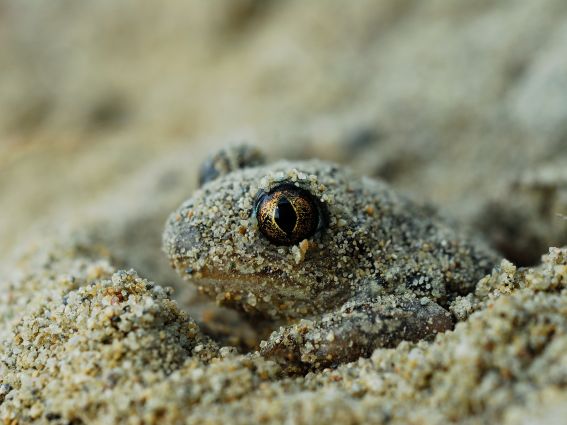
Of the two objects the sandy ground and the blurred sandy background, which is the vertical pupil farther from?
the blurred sandy background

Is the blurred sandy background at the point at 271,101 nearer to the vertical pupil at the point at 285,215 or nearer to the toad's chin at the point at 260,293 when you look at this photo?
the toad's chin at the point at 260,293

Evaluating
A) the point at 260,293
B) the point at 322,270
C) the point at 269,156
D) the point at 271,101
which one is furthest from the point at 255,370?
the point at 271,101

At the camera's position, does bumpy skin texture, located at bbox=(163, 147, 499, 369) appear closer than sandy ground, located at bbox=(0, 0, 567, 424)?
No

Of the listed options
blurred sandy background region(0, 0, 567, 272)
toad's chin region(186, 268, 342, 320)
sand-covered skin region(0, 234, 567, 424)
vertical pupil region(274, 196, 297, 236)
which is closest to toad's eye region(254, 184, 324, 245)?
vertical pupil region(274, 196, 297, 236)

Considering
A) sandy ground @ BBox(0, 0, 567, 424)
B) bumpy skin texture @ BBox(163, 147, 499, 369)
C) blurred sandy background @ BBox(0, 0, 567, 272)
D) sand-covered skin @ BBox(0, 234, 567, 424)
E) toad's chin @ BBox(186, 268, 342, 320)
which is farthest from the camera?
blurred sandy background @ BBox(0, 0, 567, 272)

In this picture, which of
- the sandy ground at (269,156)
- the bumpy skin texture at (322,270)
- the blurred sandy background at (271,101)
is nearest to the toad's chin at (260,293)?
the bumpy skin texture at (322,270)
